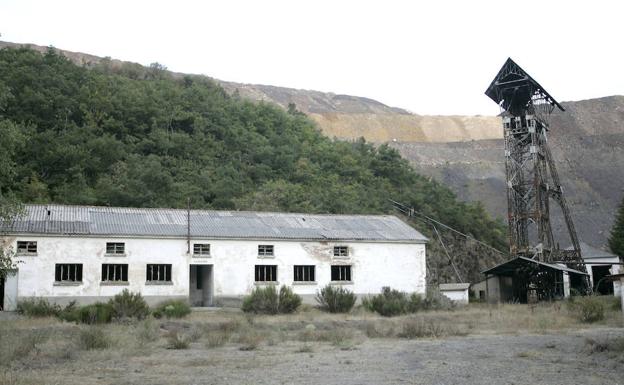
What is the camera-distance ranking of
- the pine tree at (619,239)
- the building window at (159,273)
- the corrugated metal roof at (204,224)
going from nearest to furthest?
the corrugated metal roof at (204,224) → the building window at (159,273) → the pine tree at (619,239)

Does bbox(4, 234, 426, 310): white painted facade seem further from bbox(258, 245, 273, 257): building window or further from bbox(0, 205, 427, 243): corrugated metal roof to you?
bbox(0, 205, 427, 243): corrugated metal roof

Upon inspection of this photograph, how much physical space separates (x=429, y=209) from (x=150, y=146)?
23049 mm

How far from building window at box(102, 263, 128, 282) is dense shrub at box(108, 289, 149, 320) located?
6100 mm

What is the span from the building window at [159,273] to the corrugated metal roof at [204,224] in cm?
153

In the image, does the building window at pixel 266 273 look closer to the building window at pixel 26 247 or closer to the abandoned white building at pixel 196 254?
the abandoned white building at pixel 196 254

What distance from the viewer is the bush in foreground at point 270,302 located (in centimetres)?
2914

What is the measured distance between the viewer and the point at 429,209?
2151 inches

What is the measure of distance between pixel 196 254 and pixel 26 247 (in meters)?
7.75

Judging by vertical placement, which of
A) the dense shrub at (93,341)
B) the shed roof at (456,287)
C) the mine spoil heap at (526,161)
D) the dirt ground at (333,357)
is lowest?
the dirt ground at (333,357)

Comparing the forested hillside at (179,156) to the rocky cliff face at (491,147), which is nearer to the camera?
the forested hillside at (179,156)

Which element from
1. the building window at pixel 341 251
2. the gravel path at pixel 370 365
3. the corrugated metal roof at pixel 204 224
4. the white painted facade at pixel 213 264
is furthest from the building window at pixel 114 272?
the gravel path at pixel 370 365

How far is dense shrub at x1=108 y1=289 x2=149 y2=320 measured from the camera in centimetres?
2488

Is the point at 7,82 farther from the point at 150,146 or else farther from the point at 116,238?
the point at 116,238

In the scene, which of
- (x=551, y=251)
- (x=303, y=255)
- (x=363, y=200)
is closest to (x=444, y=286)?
(x=303, y=255)
